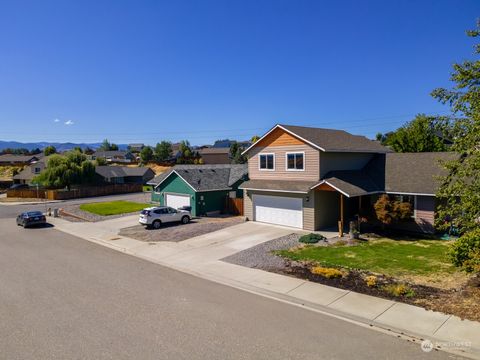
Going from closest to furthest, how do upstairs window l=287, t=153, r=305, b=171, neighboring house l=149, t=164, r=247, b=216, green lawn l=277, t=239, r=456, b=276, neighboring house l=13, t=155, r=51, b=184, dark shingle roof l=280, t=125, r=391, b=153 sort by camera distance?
green lawn l=277, t=239, r=456, b=276 < dark shingle roof l=280, t=125, r=391, b=153 < upstairs window l=287, t=153, r=305, b=171 < neighboring house l=149, t=164, r=247, b=216 < neighboring house l=13, t=155, r=51, b=184

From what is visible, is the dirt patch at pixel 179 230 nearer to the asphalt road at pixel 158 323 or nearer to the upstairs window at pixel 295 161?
the upstairs window at pixel 295 161

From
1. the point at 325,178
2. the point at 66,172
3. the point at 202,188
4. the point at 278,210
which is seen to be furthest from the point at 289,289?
the point at 66,172

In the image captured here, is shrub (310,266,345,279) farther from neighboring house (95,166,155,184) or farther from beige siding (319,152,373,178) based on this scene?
neighboring house (95,166,155,184)

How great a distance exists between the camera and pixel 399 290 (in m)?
11.7

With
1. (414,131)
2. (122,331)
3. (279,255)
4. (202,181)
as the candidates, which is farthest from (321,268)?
(414,131)

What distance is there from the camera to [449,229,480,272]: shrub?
35.6 feet

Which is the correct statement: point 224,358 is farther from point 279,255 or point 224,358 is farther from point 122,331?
point 279,255

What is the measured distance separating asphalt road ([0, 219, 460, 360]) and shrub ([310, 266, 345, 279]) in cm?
302

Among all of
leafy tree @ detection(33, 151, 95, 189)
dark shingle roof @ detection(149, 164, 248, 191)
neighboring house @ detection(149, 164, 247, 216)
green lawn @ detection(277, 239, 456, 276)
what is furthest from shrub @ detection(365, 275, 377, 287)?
leafy tree @ detection(33, 151, 95, 189)

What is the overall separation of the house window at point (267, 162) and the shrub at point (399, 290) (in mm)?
14686

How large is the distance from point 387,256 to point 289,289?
653 cm

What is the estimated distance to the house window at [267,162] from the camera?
26.0m

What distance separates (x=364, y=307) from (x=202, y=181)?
72.8 feet

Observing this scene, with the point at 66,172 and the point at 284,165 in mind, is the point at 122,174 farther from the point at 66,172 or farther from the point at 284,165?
the point at 284,165
